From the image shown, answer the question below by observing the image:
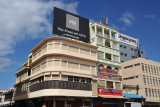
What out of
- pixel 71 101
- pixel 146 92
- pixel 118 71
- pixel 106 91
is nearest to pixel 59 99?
pixel 71 101

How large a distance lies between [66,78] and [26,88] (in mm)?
14921

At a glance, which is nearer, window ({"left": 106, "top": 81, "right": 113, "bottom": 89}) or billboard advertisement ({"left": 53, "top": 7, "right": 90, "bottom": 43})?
billboard advertisement ({"left": 53, "top": 7, "right": 90, "bottom": 43})

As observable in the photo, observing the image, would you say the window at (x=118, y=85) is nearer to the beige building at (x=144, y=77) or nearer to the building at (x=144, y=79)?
the building at (x=144, y=79)

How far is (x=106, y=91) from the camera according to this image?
3553cm

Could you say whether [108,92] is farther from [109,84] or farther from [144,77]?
[144,77]

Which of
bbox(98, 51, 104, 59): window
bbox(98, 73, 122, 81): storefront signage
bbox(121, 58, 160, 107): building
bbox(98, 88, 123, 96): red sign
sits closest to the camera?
bbox(98, 88, 123, 96): red sign

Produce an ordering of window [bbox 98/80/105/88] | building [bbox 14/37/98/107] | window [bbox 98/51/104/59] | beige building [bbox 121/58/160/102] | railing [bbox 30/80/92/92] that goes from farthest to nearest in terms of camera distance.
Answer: beige building [bbox 121/58/160/102]
window [bbox 98/51/104/59]
window [bbox 98/80/105/88]
building [bbox 14/37/98/107]
railing [bbox 30/80/92/92]

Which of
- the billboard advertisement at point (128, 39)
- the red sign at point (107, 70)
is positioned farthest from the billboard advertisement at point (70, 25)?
the billboard advertisement at point (128, 39)

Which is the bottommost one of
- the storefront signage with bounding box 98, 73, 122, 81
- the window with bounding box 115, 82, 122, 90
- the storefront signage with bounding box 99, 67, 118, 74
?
the window with bounding box 115, 82, 122, 90

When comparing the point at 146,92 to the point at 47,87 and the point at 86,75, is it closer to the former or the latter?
the point at 86,75

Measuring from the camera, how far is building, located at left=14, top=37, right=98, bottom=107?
95.8ft

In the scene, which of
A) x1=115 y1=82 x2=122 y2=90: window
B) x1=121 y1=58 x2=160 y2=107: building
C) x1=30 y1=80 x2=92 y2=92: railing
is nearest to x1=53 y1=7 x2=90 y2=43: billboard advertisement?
x1=30 y1=80 x2=92 y2=92: railing

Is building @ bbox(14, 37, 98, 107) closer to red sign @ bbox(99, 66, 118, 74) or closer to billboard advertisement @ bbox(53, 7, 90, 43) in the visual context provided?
red sign @ bbox(99, 66, 118, 74)

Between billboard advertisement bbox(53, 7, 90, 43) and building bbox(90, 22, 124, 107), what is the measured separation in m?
2.89
